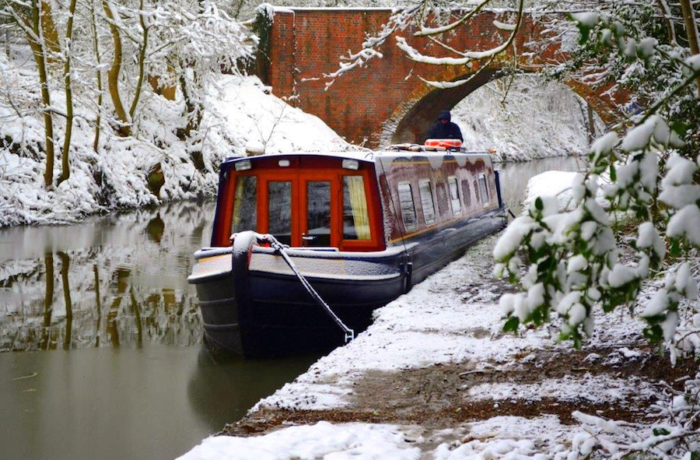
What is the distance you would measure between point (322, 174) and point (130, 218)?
31.5ft

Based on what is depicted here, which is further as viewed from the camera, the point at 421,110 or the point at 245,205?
the point at 421,110

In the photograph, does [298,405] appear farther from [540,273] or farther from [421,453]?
[540,273]

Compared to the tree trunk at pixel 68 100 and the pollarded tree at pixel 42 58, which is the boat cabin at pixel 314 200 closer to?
the tree trunk at pixel 68 100

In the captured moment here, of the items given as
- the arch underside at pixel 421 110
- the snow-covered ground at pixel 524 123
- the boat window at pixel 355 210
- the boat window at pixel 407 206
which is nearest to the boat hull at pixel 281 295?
the boat window at pixel 355 210

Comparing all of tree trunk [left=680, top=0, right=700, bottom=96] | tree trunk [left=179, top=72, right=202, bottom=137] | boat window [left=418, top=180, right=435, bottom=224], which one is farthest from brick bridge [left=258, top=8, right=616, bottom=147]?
tree trunk [left=680, top=0, right=700, bottom=96]

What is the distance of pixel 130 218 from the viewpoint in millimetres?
16828

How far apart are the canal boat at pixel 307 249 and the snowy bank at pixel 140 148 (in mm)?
4850

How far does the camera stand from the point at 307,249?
762cm

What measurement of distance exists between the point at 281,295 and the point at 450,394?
7.91 ft

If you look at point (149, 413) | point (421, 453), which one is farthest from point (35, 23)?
point (421, 453)

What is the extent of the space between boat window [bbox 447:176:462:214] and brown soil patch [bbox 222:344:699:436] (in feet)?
18.2

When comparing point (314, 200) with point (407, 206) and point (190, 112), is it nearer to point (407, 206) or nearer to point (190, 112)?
point (407, 206)

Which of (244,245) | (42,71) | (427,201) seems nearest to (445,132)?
(427,201)

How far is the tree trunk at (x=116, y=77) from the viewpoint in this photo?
17.7 meters
